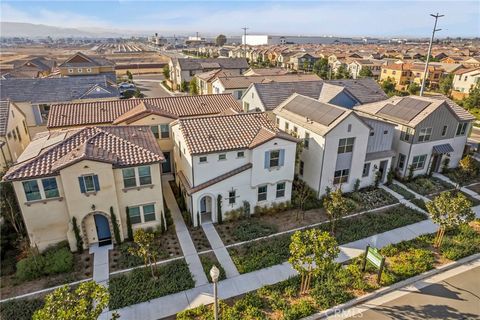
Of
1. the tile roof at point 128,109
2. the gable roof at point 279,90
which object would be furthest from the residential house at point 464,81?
the tile roof at point 128,109

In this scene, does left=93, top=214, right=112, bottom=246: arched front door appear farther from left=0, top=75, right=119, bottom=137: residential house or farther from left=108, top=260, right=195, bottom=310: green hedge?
left=0, top=75, right=119, bottom=137: residential house

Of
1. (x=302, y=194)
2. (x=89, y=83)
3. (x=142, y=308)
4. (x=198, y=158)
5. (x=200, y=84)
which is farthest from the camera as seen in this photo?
(x=200, y=84)

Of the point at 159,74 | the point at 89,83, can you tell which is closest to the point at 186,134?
the point at 89,83

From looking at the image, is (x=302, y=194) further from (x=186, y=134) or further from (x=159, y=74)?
(x=159, y=74)

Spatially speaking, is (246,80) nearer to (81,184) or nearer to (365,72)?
(81,184)

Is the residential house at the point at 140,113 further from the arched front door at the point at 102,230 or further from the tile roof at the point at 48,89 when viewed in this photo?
the tile roof at the point at 48,89

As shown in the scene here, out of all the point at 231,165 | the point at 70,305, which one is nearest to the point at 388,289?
the point at 231,165
